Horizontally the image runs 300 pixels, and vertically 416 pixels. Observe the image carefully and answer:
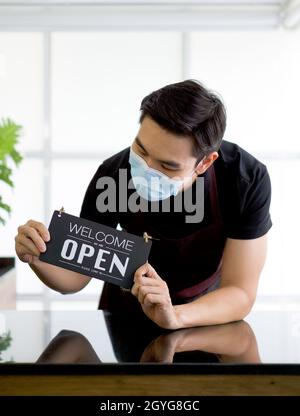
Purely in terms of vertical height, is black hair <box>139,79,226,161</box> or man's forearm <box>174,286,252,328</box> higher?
black hair <box>139,79,226,161</box>

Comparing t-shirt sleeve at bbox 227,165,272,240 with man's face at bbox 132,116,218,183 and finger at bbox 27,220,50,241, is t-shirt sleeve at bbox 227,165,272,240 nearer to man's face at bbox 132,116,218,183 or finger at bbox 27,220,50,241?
man's face at bbox 132,116,218,183

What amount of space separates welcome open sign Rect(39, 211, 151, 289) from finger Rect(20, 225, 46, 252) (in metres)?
0.05

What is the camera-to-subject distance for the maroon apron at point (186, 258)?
7.20 feet

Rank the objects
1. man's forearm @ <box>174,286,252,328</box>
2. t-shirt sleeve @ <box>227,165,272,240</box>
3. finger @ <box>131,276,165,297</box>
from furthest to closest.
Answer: t-shirt sleeve @ <box>227,165,272,240</box>, man's forearm @ <box>174,286,252,328</box>, finger @ <box>131,276,165,297</box>

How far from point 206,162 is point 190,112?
0.73 feet

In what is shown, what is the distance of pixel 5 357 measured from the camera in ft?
4.31

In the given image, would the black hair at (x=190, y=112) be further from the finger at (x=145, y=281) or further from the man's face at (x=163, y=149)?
the finger at (x=145, y=281)

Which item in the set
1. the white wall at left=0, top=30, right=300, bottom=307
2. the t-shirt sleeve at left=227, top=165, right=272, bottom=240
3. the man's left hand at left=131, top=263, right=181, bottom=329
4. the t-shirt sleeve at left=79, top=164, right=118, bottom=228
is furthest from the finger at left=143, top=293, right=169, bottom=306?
the white wall at left=0, top=30, right=300, bottom=307

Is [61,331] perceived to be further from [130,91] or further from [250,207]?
[130,91]

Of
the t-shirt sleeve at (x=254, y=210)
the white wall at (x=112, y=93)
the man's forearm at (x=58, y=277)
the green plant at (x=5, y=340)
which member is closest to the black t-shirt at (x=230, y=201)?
the t-shirt sleeve at (x=254, y=210)

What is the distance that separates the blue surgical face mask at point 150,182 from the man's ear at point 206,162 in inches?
2.6

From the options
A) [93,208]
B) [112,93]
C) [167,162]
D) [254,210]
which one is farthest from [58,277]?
[112,93]

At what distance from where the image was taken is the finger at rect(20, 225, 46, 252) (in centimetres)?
162

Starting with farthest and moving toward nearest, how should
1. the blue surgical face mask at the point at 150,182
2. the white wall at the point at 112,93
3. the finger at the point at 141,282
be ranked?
1. the white wall at the point at 112,93
2. the blue surgical face mask at the point at 150,182
3. the finger at the point at 141,282
